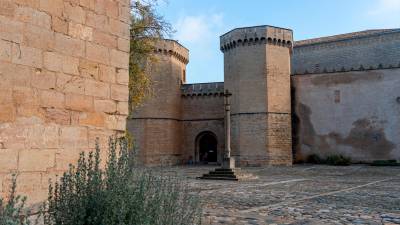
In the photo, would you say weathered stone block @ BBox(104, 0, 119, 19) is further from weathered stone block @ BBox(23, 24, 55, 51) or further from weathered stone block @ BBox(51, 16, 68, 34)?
weathered stone block @ BBox(23, 24, 55, 51)

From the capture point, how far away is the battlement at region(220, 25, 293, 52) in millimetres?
24781

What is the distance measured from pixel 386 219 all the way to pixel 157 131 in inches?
834

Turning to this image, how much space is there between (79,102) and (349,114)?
22954 mm

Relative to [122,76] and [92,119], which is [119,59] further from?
[92,119]

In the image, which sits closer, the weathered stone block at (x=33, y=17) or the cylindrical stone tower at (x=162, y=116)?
the weathered stone block at (x=33, y=17)

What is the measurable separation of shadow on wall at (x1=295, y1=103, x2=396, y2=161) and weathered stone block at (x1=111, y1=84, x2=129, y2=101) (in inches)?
862

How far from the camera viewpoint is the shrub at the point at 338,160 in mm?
23922

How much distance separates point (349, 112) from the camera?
25.3m

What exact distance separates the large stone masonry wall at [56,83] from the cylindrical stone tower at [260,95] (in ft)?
62.8

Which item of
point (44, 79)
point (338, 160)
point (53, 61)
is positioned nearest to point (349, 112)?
point (338, 160)

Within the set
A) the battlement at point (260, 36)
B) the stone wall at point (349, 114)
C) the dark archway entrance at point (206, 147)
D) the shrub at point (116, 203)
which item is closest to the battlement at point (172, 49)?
the battlement at point (260, 36)

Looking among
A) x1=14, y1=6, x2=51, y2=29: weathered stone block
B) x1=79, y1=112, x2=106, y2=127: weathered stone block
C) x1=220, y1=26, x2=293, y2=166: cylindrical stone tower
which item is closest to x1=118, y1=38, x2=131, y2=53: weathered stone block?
x1=79, y1=112, x2=106, y2=127: weathered stone block

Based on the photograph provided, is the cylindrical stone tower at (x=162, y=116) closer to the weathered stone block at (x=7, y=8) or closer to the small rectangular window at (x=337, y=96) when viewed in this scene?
the small rectangular window at (x=337, y=96)

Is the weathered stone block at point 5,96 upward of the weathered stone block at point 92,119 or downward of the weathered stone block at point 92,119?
upward
